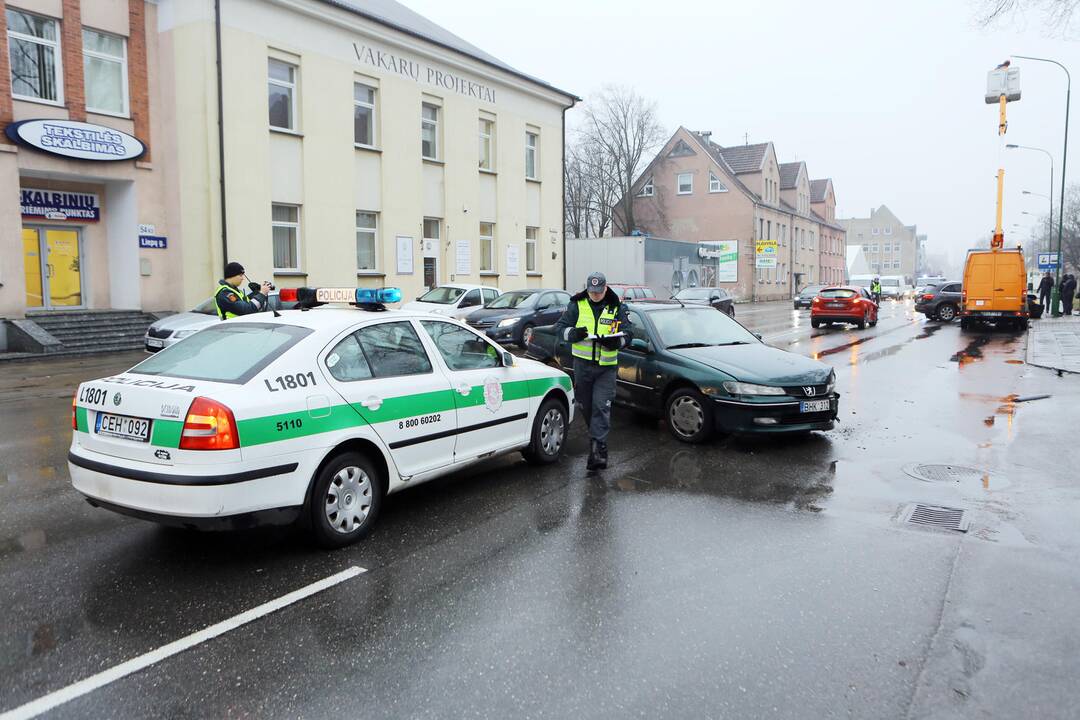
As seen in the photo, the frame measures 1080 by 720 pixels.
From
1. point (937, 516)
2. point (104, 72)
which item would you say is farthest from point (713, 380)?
point (104, 72)

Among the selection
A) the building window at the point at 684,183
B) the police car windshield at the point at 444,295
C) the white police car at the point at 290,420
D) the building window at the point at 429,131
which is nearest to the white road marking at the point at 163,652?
the white police car at the point at 290,420

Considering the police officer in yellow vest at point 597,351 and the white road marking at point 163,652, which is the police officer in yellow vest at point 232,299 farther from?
the white road marking at point 163,652

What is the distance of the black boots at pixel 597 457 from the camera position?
7.00 metres

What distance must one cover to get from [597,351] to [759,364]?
2.18 metres

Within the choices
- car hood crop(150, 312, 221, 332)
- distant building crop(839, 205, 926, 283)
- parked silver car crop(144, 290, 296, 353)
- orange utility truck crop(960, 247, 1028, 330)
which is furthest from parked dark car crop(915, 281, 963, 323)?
distant building crop(839, 205, 926, 283)

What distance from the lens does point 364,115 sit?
77.4ft

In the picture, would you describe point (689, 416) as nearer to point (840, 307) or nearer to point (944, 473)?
point (944, 473)

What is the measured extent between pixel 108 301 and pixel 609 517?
1871 cm

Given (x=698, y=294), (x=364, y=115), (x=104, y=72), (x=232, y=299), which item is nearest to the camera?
(x=232, y=299)

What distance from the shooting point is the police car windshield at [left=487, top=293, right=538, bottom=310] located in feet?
62.1

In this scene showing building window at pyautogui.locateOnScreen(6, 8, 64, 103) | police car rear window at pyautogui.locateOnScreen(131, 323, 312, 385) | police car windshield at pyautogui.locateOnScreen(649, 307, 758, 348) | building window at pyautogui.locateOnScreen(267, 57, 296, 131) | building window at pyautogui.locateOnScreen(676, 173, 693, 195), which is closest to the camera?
police car rear window at pyautogui.locateOnScreen(131, 323, 312, 385)

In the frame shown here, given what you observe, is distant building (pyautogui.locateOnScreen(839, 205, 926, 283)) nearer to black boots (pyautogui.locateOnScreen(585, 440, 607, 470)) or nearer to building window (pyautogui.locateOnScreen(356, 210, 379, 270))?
building window (pyautogui.locateOnScreen(356, 210, 379, 270))

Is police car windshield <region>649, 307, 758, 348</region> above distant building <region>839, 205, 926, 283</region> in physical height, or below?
below

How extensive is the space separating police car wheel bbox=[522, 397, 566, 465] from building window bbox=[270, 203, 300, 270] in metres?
15.8
